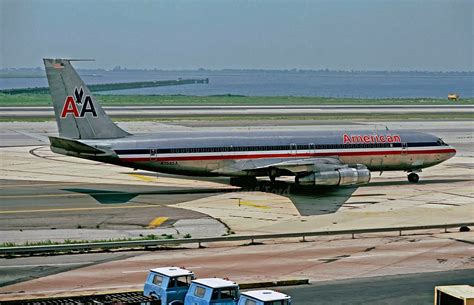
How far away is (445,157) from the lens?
247 ft

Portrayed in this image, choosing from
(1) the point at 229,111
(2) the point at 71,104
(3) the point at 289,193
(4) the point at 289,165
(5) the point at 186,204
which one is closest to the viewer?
(5) the point at 186,204

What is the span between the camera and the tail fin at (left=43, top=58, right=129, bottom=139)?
63219 mm

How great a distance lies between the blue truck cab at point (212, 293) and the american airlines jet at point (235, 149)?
98.6 feet

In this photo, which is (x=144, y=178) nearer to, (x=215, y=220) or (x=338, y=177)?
(x=338, y=177)

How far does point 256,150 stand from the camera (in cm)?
6825

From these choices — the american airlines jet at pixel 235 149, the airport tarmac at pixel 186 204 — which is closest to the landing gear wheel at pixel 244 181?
the american airlines jet at pixel 235 149

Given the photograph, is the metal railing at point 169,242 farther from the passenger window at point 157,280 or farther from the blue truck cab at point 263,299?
the blue truck cab at point 263,299

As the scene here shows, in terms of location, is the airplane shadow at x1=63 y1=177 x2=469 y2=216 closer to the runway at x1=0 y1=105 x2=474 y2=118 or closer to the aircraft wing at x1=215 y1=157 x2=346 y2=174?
the aircraft wing at x1=215 y1=157 x2=346 y2=174

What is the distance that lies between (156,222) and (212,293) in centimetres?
2493

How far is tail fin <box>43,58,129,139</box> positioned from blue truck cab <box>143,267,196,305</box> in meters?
32.5

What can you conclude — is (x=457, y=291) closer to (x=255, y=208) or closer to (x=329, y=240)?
(x=329, y=240)

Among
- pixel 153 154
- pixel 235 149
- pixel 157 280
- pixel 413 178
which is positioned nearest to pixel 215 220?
pixel 153 154

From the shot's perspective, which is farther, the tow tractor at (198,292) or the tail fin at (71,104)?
the tail fin at (71,104)

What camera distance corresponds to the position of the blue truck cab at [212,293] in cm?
2983
